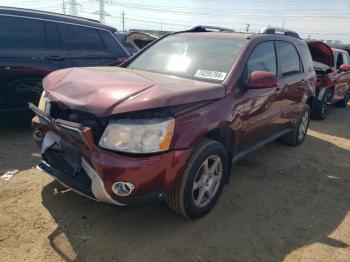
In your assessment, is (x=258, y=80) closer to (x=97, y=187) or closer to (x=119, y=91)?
(x=119, y=91)

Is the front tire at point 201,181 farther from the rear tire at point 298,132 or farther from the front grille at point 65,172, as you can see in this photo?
the rear tire at point 298,132

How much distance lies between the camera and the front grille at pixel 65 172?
273 cm

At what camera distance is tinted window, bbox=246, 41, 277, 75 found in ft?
12.3

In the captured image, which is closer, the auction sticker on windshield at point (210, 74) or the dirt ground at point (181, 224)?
the dirt ground at point (181, 224)

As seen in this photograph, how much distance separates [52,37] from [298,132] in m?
4.17

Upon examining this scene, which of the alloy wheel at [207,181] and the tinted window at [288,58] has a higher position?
the tinted window at [288,58]

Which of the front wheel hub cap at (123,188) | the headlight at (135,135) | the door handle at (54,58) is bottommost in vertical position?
the front wheel hub cap at (123,188)

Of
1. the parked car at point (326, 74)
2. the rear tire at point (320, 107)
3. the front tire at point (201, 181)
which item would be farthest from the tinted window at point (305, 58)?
the front tire at point (201, 181)

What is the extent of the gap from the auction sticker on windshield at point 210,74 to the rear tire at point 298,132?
2582 mm

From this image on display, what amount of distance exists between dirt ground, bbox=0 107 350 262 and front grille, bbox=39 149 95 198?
0.42 m

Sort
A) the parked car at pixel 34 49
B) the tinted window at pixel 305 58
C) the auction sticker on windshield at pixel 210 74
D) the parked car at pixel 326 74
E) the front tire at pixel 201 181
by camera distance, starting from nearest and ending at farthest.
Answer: the front tire at pixel 201 181 < the auction sticker on windshield at pixel 210 74 < the parked car at pixel 34 49 < the tinted window at pixel 305 58 < the parked car at pixel 326 74

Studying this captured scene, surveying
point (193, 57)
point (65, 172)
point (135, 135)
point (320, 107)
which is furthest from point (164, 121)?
point (320, 107)

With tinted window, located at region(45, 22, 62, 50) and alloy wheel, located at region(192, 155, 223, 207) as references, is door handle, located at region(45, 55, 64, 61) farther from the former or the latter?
alloy wheel, located at region(192, 155, 223, 207)

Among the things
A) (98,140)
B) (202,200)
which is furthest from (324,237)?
(98,140)
